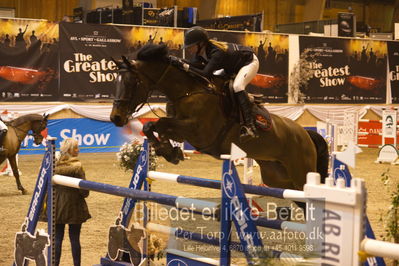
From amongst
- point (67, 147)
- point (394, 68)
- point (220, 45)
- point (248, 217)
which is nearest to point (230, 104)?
point (220, 45)

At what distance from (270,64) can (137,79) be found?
1284 cm

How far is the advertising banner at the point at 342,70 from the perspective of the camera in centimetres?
1830

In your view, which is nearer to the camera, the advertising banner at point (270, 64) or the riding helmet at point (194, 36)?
the riding helmet at point (194, 36)

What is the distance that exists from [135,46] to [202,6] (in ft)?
21.2

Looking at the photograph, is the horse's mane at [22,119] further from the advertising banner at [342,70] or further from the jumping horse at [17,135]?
the advertising banner at [342,70]

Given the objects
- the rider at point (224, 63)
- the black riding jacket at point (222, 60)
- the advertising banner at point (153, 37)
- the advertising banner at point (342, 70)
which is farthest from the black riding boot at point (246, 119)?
the advertising banner at point (342, 70)

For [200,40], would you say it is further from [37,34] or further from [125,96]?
[37,34]

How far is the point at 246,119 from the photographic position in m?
5.51

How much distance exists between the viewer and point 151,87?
5336 millimetres

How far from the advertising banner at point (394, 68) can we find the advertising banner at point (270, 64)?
13.5 ft

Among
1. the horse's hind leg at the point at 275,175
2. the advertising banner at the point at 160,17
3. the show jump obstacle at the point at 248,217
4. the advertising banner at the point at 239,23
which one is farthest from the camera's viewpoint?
the advertising banner at the point at 239,23

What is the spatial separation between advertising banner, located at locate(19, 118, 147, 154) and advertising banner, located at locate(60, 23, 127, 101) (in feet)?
2.01

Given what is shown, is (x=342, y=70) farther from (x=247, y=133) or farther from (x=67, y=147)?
(x=67, y=147)

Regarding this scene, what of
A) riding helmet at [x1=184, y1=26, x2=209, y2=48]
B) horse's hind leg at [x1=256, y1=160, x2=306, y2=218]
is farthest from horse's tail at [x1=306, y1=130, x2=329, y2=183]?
riding helmet at [x1=184, y1=26, x2=209, y2=48]
